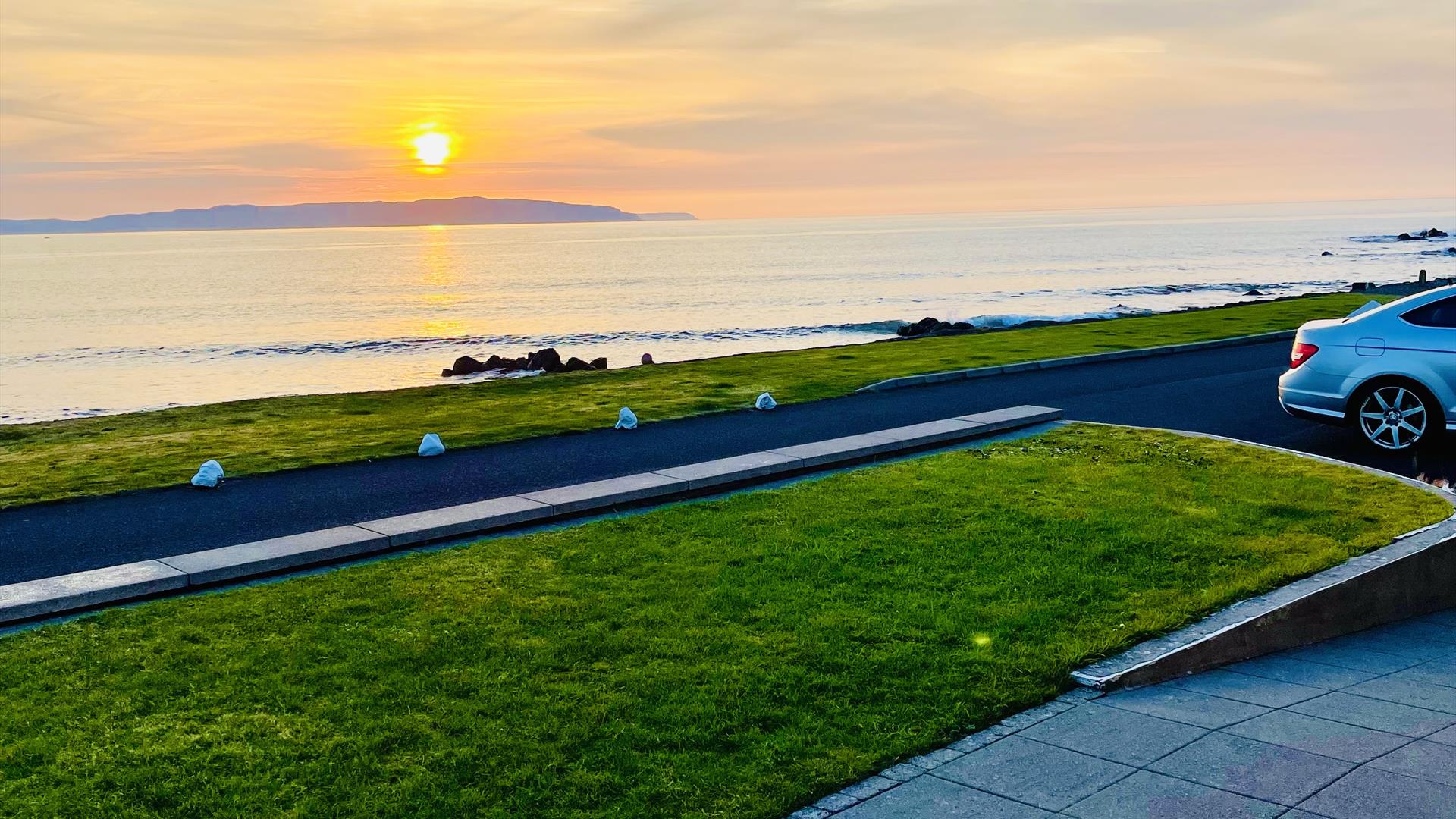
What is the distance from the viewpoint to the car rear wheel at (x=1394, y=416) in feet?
36.2

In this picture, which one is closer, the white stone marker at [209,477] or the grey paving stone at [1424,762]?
the grey paving stone at [1424,762]

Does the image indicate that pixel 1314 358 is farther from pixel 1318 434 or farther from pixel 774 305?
pixel 774 305

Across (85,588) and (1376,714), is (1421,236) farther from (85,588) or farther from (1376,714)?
(85,588)

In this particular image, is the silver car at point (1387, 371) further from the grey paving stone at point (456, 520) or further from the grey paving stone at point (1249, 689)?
the grey paving stone at point (456, 520)

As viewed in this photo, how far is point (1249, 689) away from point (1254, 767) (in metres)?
1.10

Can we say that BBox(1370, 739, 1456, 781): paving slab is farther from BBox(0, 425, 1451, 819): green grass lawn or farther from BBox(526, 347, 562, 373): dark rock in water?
BBox(526, 347, 562, 373): dark rock in water

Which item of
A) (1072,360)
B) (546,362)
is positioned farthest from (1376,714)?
(546,362)

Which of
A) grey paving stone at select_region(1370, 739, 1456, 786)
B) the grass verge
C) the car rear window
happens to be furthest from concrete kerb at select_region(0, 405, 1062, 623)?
grey paving stone at select_region(1370, 739, 1456, 786)

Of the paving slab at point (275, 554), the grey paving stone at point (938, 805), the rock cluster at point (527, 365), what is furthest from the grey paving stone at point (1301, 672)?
the rock cluster at point (527, 365)

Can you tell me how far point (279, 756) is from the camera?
15.6 ft

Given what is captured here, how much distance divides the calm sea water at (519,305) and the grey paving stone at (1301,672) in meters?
31.6

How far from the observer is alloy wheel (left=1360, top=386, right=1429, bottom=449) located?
436 inches

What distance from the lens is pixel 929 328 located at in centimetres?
3931

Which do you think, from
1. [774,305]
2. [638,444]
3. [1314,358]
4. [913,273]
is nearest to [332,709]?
[638,444]
